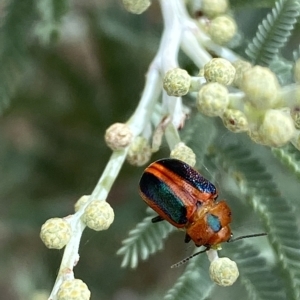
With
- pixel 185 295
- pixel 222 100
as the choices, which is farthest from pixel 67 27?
pixel 222 100

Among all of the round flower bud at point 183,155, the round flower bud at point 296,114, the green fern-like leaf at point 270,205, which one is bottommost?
the green fern-like leaf at point 270,205

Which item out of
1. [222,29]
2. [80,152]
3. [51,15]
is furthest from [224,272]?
[80,152]

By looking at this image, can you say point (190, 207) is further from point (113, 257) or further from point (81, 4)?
point (81, 4)

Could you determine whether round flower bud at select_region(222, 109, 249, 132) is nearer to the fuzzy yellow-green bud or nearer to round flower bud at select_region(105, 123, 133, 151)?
the fuzzy yellow-green bud

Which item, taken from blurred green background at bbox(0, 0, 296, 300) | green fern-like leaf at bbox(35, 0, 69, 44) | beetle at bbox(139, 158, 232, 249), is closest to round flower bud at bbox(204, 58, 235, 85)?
beetle at bbox(139, 158, 232, 249)

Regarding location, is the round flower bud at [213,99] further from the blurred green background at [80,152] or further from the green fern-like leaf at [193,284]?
the blurred green background at [80,152]

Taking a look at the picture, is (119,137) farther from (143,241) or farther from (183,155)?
(143,241)

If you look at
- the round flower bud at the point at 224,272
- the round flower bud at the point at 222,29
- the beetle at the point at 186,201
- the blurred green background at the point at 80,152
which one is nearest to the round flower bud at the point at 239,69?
the round flower bud at the point at 222,29
